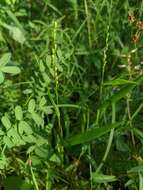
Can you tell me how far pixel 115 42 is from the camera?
2.63 m

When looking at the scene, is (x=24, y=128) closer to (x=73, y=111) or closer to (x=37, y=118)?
(x=37, y=118)

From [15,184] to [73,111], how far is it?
49 centimetres

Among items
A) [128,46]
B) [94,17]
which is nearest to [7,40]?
[94,17]

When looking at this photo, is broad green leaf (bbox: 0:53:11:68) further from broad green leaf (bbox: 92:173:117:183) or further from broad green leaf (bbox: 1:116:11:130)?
broad green leaf (bbox: 92:173:117:183)

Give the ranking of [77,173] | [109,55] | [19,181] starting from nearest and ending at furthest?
[19,181] → [77,173] → [109,55]

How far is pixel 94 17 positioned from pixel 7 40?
502 mm

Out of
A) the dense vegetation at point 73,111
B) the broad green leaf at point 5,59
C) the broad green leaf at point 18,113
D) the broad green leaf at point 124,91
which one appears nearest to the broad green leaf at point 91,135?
the dense vegetation at point 73,111

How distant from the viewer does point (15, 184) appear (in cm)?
198

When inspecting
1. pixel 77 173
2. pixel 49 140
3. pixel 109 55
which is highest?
pixel 109 55

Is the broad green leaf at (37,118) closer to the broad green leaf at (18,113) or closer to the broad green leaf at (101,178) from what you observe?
the broad green leaf at (18,113)

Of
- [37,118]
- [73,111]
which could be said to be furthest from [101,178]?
[73,111]

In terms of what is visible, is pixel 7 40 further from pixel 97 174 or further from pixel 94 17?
pixel 97 174

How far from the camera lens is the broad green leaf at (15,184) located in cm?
195

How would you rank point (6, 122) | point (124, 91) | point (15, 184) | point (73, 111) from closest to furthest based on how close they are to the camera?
1. point (124, 91)
2. point (6, 122)
3. point (15, 184)
4. point (73, 111)
